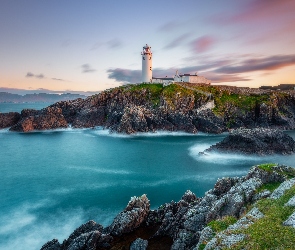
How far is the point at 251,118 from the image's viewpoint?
87500 millimetres

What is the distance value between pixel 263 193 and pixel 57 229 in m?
20.8

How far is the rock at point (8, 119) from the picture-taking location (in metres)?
88.7

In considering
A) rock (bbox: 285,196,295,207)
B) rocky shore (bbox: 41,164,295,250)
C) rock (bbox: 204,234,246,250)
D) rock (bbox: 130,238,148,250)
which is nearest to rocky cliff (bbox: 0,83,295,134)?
rocky shore (bbox: 41,164,295,250)

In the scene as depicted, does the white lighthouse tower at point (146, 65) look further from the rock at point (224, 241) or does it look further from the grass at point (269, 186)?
the rock at point (224, 241)

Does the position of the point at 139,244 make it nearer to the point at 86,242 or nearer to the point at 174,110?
the point at 86,242

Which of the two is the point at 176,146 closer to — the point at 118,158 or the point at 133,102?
the point at 118,158

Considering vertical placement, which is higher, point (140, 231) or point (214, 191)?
point (214, 191)

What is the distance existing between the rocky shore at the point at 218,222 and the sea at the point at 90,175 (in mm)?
6485

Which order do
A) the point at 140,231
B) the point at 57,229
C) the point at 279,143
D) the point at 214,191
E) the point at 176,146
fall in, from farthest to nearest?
1. the point at 176,146
2. the point at 279,143
3. the point at 57,229
4. the point at 214,191
5. the point at 140,231

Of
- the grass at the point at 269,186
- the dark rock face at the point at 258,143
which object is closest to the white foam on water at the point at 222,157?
the dark rock face at the point at 258,143

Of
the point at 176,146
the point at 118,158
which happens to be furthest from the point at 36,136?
the point at 176,146

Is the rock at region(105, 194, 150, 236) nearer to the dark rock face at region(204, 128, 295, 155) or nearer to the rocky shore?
the rocky shore

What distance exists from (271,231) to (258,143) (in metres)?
41.1

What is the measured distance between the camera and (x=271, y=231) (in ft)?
45.5
